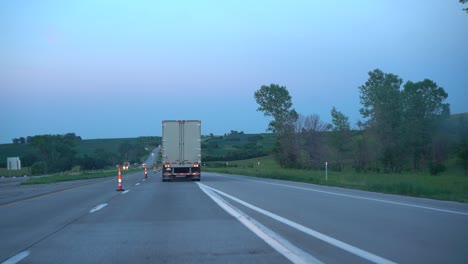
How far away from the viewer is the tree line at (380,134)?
196 ft

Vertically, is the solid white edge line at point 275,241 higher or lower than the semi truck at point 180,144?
lower

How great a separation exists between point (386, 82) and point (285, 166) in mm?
18157

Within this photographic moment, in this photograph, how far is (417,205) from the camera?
1766cm

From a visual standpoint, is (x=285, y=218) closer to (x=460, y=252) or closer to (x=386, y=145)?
(x=460, y=252)

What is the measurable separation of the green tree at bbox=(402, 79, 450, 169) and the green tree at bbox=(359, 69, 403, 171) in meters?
1.15

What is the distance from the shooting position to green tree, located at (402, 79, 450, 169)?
54531 millimetres

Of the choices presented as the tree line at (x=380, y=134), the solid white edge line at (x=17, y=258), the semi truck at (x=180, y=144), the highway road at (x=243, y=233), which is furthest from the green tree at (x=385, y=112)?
the solid white edge line at (x=17, y=258)

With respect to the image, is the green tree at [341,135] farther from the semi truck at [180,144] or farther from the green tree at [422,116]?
the semi truck at [180,144]

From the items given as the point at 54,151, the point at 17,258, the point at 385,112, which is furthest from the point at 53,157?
the point at 17,258

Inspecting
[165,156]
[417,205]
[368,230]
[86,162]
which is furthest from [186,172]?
[86,162]

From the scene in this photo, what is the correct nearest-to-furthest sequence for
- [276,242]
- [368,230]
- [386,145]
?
[276,242] < [368,230] < [386,145]

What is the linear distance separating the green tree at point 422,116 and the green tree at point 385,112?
1.15 metres

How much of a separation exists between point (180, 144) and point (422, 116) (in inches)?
1413

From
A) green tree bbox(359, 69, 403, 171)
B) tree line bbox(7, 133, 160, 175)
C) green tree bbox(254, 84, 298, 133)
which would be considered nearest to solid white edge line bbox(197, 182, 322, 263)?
green tree bbox(359, 69, 403, 171)
